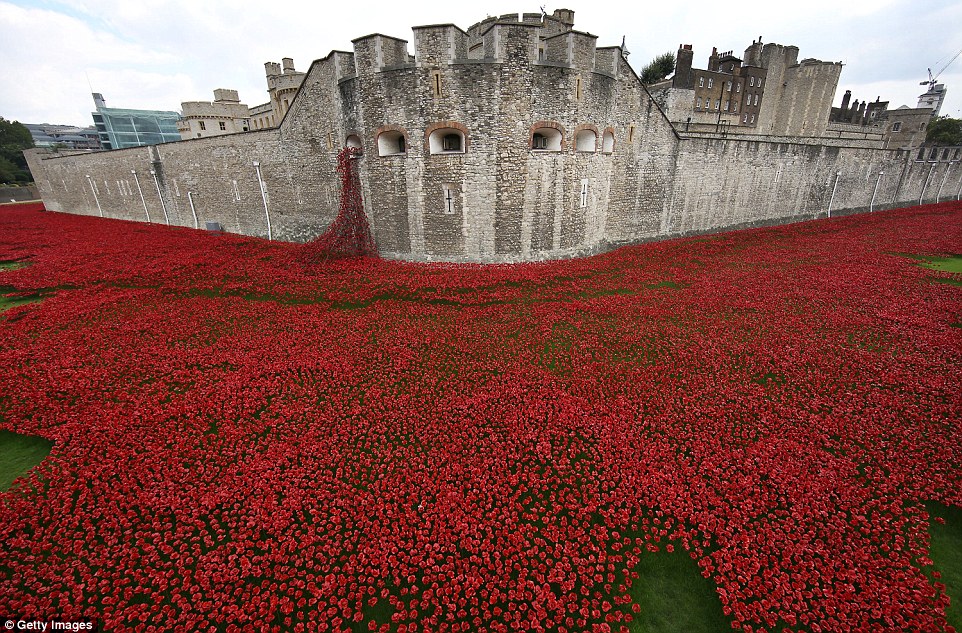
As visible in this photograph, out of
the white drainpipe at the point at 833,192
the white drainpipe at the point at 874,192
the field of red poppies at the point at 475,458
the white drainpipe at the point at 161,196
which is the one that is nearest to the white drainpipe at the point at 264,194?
the field of red poppies at the point at 475,458

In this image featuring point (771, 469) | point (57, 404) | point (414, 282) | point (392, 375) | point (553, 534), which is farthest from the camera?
point (414, 282)

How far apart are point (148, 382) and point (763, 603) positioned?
38.7 feet

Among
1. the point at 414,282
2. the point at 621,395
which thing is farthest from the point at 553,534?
the point at 414,282

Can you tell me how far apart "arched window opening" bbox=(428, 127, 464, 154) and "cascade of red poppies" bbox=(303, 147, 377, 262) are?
4105mm

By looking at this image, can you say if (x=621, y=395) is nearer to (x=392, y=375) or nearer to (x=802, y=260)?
(x=392, y=375)

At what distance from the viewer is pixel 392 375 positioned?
351 inches

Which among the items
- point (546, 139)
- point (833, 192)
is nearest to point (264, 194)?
point (546, 139)

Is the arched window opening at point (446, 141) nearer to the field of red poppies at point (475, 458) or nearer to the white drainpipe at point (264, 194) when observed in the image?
the field of red poppies at point (475, 458)

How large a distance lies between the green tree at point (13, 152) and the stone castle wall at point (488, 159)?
188ft

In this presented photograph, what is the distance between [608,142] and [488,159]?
276 inches

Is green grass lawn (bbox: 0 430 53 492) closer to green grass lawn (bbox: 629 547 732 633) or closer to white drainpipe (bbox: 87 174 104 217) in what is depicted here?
green grass lawn (bbox: 629 547 732 633)

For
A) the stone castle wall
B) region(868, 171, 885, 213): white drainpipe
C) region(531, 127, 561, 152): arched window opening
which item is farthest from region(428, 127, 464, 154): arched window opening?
region(868, 171, 885, 213): white drainpipe

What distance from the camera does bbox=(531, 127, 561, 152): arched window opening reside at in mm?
17312

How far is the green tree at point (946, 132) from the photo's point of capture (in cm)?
5859
